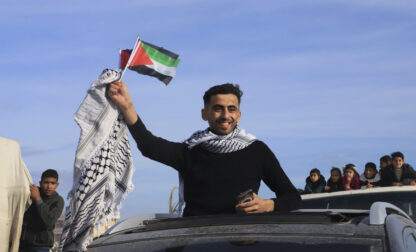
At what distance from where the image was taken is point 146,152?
4.50m

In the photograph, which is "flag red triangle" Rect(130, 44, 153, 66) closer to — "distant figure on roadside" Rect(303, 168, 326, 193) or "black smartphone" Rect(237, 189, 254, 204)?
"black smartphone" Rect(237, 189, 254, 204)

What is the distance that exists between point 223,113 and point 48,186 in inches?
219

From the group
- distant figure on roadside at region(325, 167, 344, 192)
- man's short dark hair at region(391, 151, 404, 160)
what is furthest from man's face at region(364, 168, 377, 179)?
man's short dark hair at region(391, 151, 404, 160)

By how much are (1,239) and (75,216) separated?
2.58ft

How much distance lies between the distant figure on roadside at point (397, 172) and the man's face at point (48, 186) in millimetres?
5988

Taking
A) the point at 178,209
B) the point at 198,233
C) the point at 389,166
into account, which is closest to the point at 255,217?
the point at 198,233

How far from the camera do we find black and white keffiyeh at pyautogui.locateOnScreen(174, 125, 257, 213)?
14.6 feet

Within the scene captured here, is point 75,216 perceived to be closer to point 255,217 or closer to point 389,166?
point 255,217

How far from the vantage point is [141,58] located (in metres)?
5.20

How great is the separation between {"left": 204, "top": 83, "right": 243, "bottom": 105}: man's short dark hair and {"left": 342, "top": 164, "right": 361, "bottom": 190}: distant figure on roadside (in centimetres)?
875

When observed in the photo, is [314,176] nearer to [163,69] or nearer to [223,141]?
[163,69]

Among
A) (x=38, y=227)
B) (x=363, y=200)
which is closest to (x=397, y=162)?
(x=363, y=200)

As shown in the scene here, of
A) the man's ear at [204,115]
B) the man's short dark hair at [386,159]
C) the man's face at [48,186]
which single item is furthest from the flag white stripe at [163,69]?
the man's short dark hair at [386,159]

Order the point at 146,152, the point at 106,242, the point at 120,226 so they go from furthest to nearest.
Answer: the point at 146,152 < the point at 120,226 < the point at 106,242
